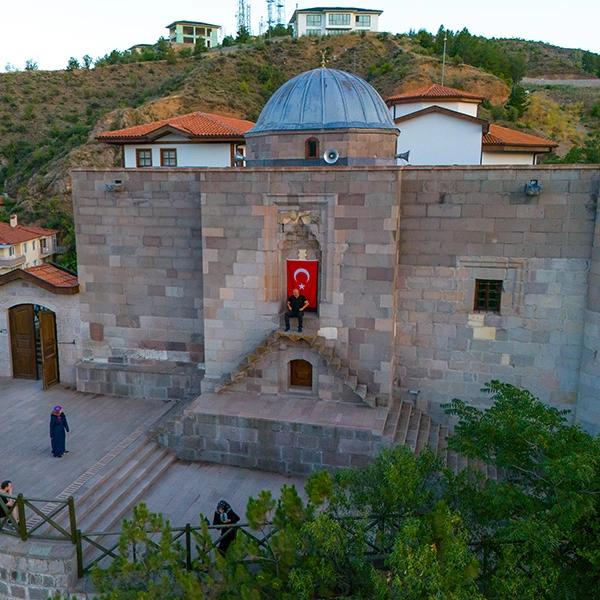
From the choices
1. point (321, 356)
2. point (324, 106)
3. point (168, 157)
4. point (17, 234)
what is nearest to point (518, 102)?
point (168, 157)

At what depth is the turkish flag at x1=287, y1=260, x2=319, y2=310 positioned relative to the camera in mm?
14227

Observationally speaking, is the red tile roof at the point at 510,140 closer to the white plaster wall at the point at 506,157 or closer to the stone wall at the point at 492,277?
the white plaster wall at the point at 506,157

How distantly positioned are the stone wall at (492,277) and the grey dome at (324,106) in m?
2.75

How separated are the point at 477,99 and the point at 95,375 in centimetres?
2455

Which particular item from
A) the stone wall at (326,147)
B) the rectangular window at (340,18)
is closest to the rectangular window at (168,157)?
the stone wall at (326,147)

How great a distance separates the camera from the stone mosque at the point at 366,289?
13023 millimetres

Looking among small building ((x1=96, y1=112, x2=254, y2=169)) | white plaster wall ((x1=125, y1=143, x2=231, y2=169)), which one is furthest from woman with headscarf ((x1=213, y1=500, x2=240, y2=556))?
white plaster wall ((x1=125, y1=143, x2=231, y2=169))

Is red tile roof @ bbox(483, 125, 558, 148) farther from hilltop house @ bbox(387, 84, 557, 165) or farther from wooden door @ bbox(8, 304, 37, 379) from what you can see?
wooden door @ bbox(8, 304, 37, 379)

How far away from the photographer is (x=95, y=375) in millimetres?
16609

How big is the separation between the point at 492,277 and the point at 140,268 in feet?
30.0

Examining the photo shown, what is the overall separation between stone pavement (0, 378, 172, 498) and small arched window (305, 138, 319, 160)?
768cm

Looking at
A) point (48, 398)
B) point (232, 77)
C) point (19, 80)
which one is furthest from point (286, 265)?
point (19, 80)

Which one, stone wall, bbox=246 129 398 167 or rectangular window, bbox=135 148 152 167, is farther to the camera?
rectangular window, bbox=135 148 152 167

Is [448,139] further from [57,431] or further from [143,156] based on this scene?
[57,431]
